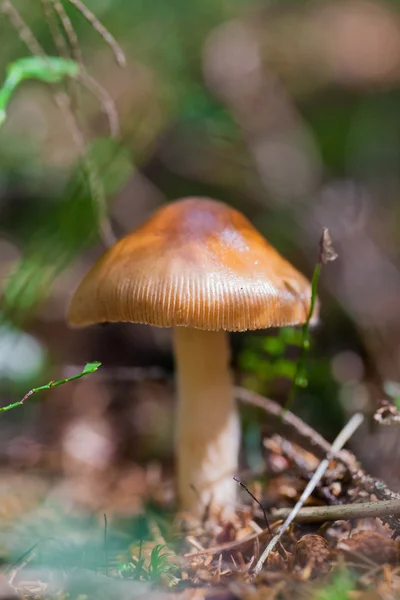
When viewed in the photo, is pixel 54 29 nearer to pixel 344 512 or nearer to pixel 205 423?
pixel 205 423

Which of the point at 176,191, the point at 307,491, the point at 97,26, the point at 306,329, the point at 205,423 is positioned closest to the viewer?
the point at 307,491

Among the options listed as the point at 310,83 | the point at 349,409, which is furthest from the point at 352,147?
the point at 349,409

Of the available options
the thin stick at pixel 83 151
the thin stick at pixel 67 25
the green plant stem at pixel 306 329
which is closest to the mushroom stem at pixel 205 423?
the green plant stem at pixel 306 329

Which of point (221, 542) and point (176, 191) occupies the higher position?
point (176, 191)

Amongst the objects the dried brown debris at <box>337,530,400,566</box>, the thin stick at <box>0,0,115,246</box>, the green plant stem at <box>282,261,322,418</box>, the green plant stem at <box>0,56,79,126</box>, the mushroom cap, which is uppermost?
the green plant stem at <box>0,56,79,126</box>

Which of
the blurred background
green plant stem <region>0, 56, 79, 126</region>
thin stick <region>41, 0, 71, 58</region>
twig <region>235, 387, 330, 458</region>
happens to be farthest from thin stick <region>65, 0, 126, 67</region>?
twig <region>235, 387, 330, 458</region>

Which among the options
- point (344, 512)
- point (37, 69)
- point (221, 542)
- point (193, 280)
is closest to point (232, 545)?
point (221, 542)

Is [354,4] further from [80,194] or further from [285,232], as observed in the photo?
[80,194]

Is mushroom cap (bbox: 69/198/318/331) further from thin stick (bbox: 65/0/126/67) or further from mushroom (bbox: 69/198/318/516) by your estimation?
thin stick (bbox: 65/0/126/67)
